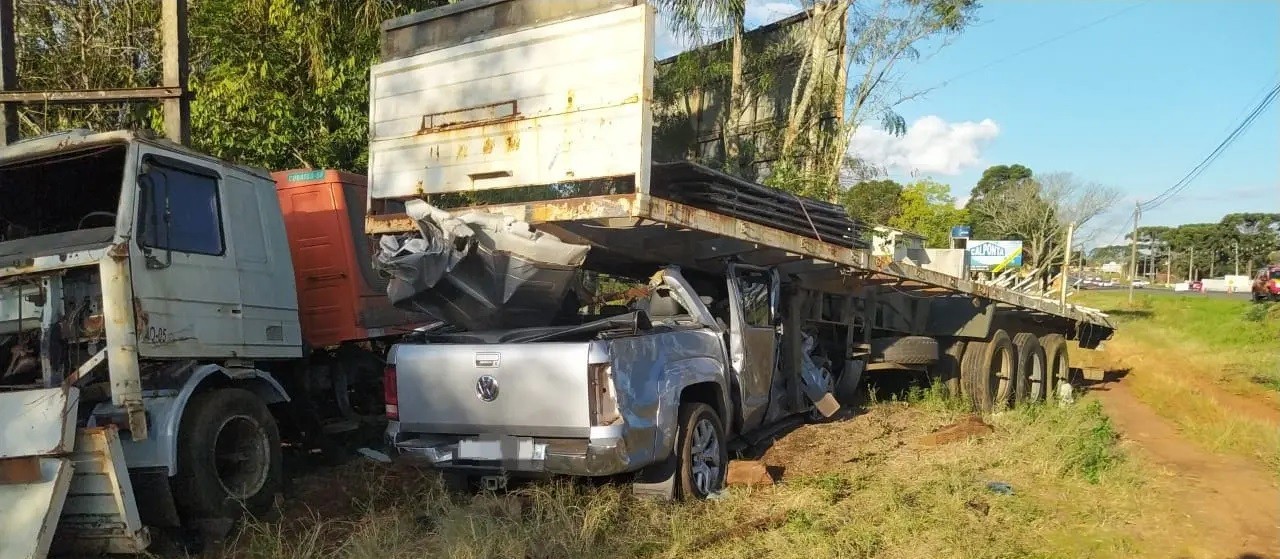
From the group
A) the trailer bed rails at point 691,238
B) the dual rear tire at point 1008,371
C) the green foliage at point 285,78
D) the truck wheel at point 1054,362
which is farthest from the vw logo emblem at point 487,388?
the truck wheel at point 1054,362

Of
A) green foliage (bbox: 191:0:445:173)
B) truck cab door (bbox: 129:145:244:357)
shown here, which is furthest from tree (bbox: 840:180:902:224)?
truck cab door (bbox: 129:145:244:357)

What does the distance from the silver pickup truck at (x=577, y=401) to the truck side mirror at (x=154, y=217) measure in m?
1.54

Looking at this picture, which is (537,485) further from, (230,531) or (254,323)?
(254,323)

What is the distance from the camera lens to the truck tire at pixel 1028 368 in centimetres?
1145

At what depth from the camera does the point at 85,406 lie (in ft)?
16.6

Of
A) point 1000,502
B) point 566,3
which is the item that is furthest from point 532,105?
point 1000,502

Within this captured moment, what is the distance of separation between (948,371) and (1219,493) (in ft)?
13.7

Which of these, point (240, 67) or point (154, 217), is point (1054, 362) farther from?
point (154, 217)

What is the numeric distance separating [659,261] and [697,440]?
1490 mm

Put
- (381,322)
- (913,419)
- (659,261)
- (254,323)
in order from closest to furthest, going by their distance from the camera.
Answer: (254,323) < (659,261) < (381,322) < (913,419)

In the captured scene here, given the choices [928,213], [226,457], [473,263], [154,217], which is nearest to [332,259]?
[154,217]

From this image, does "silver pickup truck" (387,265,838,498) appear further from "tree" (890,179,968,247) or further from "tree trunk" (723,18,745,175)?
"tree" (890,179,968,247)

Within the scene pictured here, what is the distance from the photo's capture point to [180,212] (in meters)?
5.68

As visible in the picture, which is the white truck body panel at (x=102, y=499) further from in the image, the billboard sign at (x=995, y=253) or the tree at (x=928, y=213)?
the tree at (x=928, y=213)
